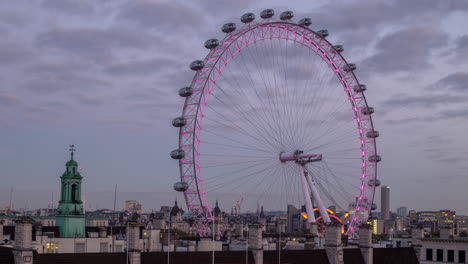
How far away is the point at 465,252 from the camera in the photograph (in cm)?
6656

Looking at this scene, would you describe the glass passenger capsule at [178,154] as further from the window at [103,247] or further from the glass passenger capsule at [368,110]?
the glass passenger capsule at [368,110]

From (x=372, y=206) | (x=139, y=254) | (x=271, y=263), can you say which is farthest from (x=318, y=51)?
Answer: (x=139, y=254)

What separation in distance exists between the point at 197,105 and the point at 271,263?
3038cm

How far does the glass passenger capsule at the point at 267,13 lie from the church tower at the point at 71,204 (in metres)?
28.2

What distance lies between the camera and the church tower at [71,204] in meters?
84.2

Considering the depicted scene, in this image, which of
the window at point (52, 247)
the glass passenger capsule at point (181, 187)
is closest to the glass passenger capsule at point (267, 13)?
the glass passenger capsule at point (181, 187)

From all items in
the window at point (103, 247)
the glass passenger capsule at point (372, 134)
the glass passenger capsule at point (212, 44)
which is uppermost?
the glass passenger capsule at point (212, 44)

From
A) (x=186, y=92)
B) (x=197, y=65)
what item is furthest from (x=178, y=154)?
(x=197, y=65)

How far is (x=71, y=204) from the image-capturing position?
84.8 metres

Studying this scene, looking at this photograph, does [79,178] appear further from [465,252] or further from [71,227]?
[465,252]

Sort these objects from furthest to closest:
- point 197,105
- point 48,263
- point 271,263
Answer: point 197,105 < point 271,263 < point 48,263

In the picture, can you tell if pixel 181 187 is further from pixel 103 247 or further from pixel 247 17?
pixel 247 17

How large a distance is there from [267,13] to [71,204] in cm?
3341

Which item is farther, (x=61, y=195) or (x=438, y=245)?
(x=61, y=195)
